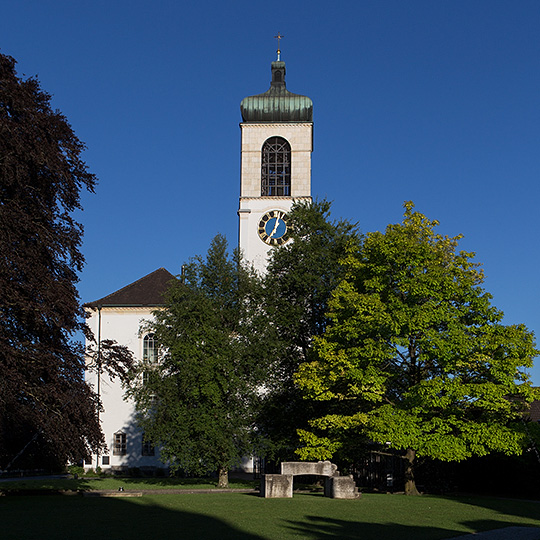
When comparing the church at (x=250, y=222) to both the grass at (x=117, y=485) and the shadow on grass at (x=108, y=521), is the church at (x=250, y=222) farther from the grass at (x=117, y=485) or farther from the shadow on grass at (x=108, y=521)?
the shadow on grass at (x=108, y=521)

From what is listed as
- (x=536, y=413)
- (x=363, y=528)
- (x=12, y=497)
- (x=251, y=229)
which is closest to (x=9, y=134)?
(x=12, y=497)

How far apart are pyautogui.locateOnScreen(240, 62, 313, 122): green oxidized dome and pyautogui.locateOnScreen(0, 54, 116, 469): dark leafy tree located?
2928 centimetres

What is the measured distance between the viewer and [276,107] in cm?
4950

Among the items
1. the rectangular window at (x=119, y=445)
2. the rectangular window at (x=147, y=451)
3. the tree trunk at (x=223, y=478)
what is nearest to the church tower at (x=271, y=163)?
the rectangular window at (x=147, y=451)

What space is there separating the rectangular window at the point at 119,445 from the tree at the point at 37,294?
23.7 m

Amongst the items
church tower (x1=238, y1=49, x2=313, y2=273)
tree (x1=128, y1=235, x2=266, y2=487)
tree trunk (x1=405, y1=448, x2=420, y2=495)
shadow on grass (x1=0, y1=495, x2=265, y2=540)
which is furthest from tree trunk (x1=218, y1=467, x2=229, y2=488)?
church tower (x1=238, y1=49, x2=313, y2=273)

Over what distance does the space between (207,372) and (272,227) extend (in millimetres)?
19403

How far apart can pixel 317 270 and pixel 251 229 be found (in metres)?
16.7

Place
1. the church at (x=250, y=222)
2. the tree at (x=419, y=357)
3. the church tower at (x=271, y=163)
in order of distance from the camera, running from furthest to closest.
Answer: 1. the church tower at (x=271, y=163)
2. the church at (x=250, y=222)
3. the tree at (x=419, y=357)

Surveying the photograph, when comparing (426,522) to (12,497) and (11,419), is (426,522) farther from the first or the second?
(12,497)

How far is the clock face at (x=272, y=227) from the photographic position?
46.9 metres

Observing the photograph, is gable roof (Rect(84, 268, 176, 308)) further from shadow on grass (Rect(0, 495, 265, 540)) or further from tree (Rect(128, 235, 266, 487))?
shadow on grass (Rect(0, 495, 265, 540))

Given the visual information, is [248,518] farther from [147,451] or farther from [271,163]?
[271,163]

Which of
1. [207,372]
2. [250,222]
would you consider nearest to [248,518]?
[207,372]
